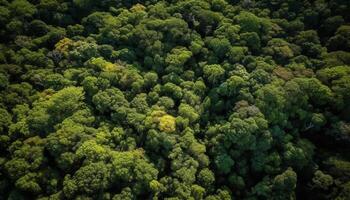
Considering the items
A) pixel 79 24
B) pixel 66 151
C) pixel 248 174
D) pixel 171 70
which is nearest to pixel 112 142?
pixel 66 151

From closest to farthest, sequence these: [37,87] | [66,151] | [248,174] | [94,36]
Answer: [66,151] → [248,174] → [37,87] → [94,36]

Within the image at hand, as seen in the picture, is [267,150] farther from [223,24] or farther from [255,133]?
[223,24]

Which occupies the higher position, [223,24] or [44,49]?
[223,24]

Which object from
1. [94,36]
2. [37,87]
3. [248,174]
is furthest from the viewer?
[94,36]

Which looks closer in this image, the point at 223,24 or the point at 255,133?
the point at 255,133

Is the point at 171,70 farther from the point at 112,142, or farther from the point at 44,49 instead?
the point at 44,49

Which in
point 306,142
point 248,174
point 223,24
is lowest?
point 248,174

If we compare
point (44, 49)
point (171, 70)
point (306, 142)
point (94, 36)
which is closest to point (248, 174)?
point (306, 142)
